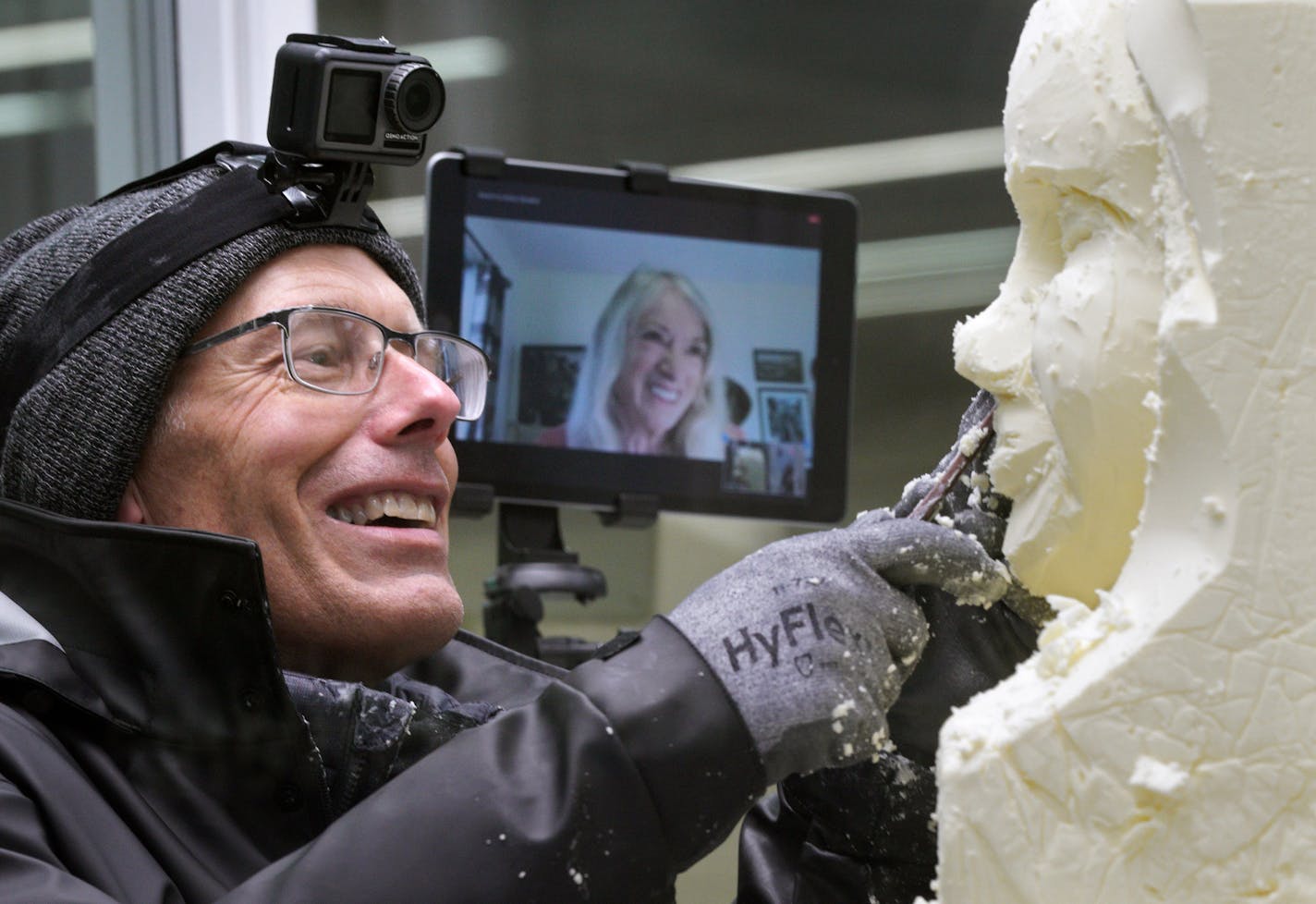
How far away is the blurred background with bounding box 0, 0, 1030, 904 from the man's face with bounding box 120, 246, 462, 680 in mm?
1317

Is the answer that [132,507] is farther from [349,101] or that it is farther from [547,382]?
[547,382]

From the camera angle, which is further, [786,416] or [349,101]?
[786,416]

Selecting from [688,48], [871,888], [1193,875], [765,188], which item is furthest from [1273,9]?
[688,48]

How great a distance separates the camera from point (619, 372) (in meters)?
2.23

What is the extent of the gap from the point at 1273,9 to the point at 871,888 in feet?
2.33

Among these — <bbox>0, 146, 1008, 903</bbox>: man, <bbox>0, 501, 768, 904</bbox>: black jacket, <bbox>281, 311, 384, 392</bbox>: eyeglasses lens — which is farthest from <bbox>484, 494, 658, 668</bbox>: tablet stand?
<bbox>281, 311, 384, 392</bbox>: eyeglasses lens

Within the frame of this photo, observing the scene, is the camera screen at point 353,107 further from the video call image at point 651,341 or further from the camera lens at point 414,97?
the video call image at point 651,341

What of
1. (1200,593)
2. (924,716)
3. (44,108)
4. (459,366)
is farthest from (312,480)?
(44,108)

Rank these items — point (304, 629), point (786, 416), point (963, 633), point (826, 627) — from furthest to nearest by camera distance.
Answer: point (786, 416)
point (304, 629)
point (963, 633)
point (826, 627)

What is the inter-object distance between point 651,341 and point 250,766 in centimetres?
116

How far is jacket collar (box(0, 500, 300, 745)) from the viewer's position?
1221mm

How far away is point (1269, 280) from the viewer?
810 mm

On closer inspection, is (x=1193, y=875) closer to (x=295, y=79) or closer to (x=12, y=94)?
(x=295, y=79)

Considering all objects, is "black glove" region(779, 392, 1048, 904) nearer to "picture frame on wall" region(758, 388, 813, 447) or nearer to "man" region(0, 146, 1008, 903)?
"man" region(0, 146, 1008, 903)
